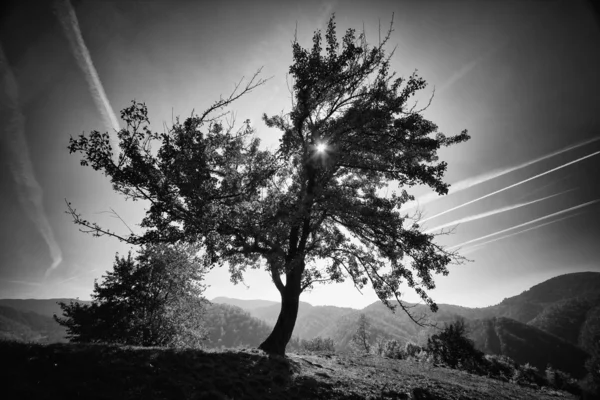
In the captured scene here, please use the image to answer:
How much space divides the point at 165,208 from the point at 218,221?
6.59ft

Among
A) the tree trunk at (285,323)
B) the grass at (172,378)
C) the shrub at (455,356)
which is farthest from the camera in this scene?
the shrub at (455,356)

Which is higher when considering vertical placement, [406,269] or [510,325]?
[406,269]

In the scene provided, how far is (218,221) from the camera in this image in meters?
9.77

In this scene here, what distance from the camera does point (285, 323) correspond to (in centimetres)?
1228

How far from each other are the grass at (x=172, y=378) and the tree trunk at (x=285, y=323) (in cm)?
153

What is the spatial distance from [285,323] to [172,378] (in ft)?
21.4

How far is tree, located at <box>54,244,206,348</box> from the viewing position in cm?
2445

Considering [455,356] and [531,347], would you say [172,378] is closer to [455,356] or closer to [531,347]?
[455,356]

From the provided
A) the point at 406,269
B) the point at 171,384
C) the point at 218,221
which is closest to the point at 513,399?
the point at 406,269

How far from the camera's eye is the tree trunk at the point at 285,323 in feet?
38.7

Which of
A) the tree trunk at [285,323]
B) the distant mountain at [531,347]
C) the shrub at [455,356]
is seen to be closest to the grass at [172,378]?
the tree trunk at [285,323]

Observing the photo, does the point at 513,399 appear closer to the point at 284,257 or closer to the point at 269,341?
the point at 269,341

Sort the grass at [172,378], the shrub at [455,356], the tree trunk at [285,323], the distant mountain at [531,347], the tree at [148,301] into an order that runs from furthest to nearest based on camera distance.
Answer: the distant mountain at [531,347]
the shrub at [455,356]
the tree at [148,301]
the tree trunk at [285,323]
the grass at [172,378]

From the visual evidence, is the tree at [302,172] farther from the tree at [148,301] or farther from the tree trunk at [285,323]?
the tree at [148,301]
